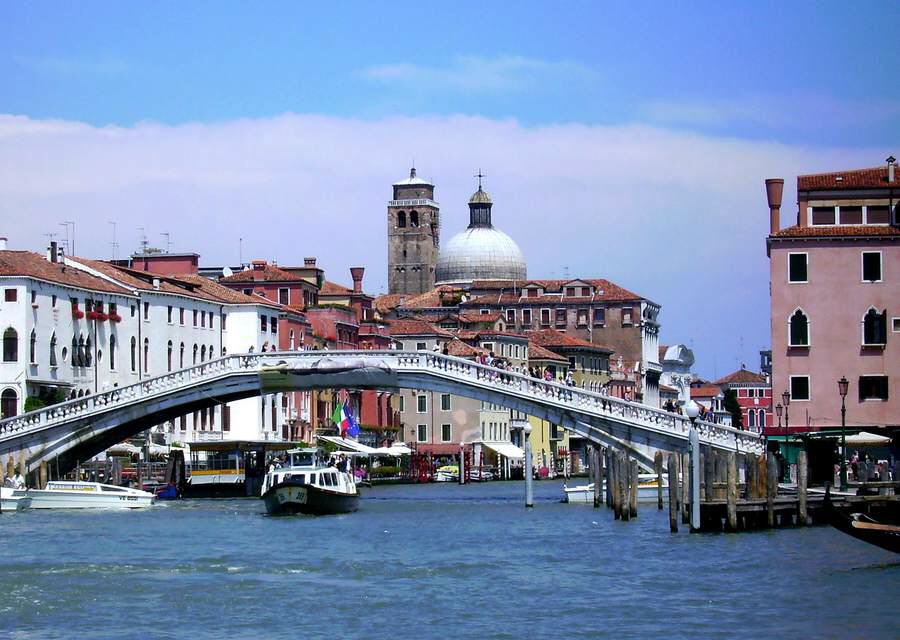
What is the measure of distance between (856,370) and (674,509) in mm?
12788

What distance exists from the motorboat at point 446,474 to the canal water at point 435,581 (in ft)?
128

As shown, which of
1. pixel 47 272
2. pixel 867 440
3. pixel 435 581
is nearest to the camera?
pixel 435 581

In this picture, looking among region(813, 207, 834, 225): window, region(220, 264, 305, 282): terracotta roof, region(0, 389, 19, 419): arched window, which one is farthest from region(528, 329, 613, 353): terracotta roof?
region(813, 207, 834, 225): window

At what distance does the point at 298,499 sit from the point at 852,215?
1484 cm

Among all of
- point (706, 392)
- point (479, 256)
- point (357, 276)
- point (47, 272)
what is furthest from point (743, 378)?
point (47, 272)

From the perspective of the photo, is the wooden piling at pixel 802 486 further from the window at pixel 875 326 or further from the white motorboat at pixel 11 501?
the white motorboat at pixel 11 501

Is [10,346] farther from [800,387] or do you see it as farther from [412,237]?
[412,237]

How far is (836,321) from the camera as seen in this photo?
47.8 metres

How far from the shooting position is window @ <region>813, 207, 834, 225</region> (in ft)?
162

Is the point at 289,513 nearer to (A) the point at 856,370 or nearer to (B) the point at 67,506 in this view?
(B) the point at 67,506

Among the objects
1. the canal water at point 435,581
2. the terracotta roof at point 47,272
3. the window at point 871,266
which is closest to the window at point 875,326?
the window at point 871,266

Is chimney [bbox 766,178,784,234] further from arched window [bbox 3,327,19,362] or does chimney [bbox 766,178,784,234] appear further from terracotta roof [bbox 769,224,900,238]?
arched window [bbox 3,327,19,362]

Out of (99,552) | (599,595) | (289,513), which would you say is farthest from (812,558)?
(289,513)

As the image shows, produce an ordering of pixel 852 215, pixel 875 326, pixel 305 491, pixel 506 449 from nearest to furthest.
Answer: pixel 305 491, pixel 875 326, pixel 852 215, pixel 506 449
